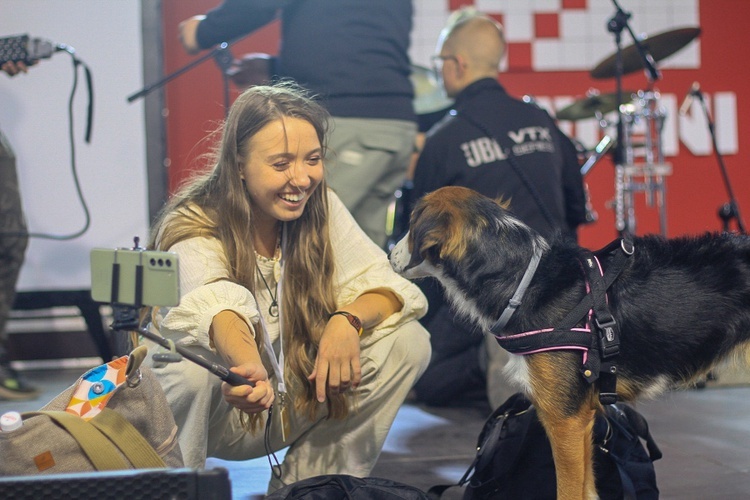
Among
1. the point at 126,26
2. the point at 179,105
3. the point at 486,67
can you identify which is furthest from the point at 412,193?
the point at 179,105

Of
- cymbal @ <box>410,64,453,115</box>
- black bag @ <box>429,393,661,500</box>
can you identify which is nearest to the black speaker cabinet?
black bag @ <box>429,393,661,500</box>

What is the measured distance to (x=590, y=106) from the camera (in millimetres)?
4770

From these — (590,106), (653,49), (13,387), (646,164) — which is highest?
(653,49)

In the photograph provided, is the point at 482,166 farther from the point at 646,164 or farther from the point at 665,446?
the point at 646,164

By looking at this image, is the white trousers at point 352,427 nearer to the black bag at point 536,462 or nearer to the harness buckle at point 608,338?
the black bag at point 536,462

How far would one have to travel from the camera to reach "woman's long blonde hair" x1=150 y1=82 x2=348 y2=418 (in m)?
1.89

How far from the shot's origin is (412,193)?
3.32m

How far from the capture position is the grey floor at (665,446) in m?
2.22

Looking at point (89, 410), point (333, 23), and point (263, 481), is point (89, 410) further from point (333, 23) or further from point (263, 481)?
point (333, 23)

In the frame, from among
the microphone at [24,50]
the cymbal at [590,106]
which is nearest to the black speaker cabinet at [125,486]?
the microphone at [24,50]

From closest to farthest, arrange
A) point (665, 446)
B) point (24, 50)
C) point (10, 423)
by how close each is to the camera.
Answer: point (10, 423) < point (665, 446) < point (24, 50)

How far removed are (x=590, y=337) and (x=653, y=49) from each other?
2.96 metres

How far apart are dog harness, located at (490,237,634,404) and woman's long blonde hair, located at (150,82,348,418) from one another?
456 mm

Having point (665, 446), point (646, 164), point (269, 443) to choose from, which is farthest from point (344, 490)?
point (646, 164)
